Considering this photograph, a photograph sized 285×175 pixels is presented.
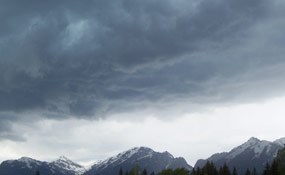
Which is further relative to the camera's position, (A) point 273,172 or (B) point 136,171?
(A) point 273,172

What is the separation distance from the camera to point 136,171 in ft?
258

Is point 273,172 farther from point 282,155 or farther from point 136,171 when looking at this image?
point 136,171

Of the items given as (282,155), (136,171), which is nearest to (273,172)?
(282,155)

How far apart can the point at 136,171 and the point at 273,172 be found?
388 feet

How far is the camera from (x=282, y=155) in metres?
187

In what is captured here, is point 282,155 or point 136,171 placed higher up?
point 282,155

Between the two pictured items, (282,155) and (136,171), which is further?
(282,155)

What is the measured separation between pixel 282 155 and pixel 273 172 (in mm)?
7307

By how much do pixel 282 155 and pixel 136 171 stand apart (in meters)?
121

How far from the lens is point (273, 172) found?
184875mm

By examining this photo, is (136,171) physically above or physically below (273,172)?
below
